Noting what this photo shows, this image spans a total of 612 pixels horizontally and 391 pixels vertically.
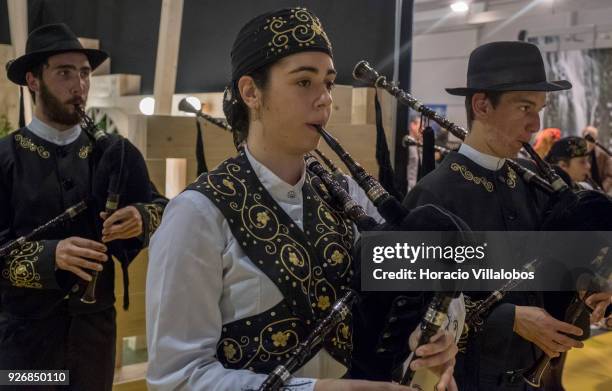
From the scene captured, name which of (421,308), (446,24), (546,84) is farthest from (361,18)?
(421,308)

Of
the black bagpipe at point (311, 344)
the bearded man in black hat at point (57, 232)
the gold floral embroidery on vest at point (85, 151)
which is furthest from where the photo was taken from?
the gold floral embroidery on vest at point (85, 151)

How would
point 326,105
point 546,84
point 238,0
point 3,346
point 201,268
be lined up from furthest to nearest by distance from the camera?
point 238,0 < point 3,346 < point 546,84 < point 326,105 < point 201,268

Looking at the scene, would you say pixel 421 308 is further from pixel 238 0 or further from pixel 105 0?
pixel 105 0

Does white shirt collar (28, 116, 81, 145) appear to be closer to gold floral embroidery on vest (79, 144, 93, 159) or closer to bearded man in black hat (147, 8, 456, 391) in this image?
gold floral embroidery on vest (79, 144, 93, 159)

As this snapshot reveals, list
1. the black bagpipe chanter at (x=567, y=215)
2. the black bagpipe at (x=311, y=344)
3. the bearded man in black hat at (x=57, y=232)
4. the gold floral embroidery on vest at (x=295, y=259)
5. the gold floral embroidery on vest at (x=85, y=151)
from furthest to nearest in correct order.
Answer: the gold floral embroidery on vest at (x=85, y=151) < the bearded man in black hat at (x=57, y=232) < the black bagpipe chanter at (x=567, y=215) < the gold floral embroidery on vest at (x=295, y=259) < the black bagpipe at (x=311, y=344)

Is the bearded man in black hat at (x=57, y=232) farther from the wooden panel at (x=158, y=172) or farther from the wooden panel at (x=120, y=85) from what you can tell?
the wooden panel at (x=120, y=85)

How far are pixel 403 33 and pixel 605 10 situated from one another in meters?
1.47

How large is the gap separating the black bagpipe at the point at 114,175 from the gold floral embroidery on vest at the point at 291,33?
1.00m

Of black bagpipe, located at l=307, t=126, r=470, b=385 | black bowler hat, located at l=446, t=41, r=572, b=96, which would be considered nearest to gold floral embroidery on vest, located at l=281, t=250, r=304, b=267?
black bagpipe, located at l=307, t=126, r=470, b=385

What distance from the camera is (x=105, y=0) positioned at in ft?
12.2

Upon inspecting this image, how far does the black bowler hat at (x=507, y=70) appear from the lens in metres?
1.94

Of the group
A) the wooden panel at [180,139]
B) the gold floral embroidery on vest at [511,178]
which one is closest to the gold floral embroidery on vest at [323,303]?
the gold floral embroidery on vest at [511,178]

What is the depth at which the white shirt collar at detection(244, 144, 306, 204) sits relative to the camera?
133 cm

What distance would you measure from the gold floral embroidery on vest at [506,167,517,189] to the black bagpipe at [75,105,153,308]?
119 cm
